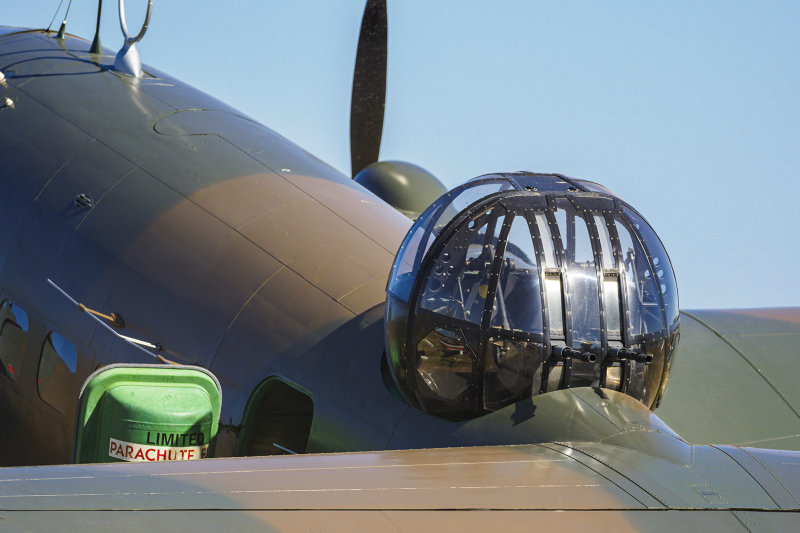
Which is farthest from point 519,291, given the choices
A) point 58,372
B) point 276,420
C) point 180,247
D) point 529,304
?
point 58,372

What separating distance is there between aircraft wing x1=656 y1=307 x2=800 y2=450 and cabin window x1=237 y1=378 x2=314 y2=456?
14.4 ft

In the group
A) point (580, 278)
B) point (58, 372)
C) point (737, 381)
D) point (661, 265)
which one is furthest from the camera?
point (737, 381)

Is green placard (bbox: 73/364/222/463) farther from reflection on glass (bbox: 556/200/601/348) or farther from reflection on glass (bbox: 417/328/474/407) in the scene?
reflection on glass (bbox: 556/200/601/348)

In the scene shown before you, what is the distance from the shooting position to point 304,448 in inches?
329

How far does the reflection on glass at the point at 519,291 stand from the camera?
6.87m

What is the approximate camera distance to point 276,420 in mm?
8312

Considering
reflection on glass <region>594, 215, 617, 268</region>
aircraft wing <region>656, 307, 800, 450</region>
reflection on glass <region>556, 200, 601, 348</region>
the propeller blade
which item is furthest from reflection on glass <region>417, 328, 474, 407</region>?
the propeller blade

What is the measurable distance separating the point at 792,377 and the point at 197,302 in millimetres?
6925

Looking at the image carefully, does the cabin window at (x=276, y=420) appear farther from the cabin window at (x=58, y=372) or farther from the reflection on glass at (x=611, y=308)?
the reflection on glass at (x=611, y=308)

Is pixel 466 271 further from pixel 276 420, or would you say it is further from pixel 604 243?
pixel 276 420

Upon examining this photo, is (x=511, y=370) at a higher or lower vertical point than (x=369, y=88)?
lower

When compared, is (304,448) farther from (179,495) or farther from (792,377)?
(792,377)

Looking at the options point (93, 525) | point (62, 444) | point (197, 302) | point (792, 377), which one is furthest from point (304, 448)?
point (792, 377)

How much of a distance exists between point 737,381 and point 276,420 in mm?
5869
